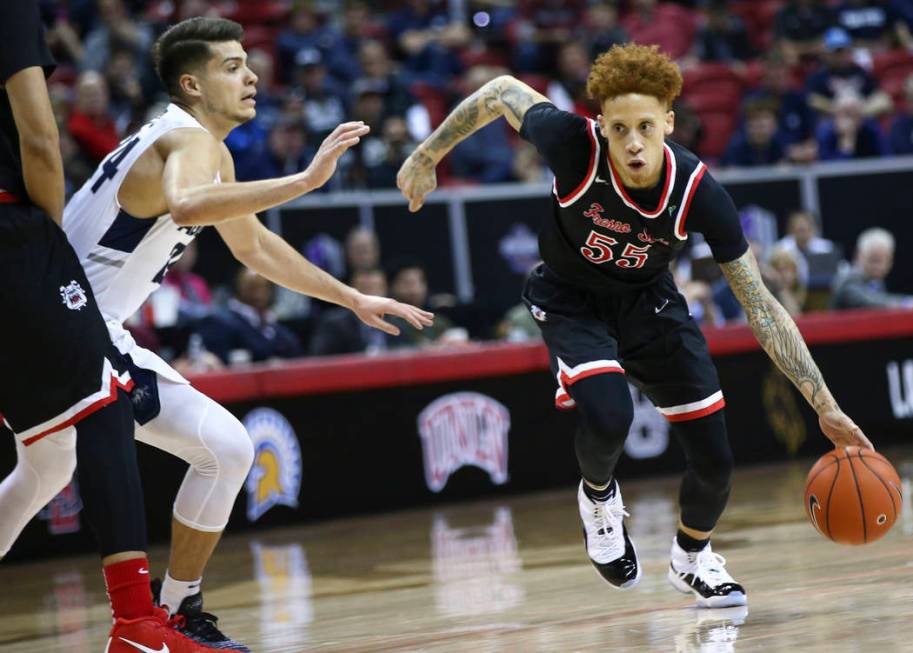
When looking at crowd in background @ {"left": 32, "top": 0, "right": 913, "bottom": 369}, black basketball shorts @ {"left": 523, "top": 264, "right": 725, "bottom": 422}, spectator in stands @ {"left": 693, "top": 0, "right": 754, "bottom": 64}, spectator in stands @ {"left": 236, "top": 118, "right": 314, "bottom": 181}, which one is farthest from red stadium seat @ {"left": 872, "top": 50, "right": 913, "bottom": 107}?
black basketball shorts @ {"left": 523, "top": 264, "right": 725, "bottom": 422}

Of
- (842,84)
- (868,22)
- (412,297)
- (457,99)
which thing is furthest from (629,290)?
(868,22)

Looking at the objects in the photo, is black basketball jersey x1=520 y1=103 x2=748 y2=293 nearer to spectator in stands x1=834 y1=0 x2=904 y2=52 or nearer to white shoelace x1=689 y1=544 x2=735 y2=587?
white shoelace x1=689 y1=544 x2=735 y2=587

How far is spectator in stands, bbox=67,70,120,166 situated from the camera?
11.4 metres

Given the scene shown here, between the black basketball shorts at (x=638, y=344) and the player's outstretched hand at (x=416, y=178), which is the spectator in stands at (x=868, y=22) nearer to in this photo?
the black basketball shorts at (x=638, y=344)

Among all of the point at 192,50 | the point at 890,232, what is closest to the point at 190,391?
the point at 192,50

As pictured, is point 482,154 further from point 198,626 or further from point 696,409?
point 198,626

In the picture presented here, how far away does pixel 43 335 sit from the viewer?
4.47 m

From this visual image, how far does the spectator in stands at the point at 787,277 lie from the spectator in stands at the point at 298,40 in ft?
16.8

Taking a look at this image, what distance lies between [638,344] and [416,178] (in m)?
1.09

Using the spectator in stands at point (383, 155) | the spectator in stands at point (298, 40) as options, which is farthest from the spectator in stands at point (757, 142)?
the spectator in stands at point (298, 40)

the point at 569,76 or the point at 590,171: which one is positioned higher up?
the point at 590,171

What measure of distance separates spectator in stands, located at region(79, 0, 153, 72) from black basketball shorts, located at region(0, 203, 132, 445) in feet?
29.5

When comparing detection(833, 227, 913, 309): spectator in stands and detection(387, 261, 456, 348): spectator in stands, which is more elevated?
detection(387, 261, 456, 348): spectator in stands

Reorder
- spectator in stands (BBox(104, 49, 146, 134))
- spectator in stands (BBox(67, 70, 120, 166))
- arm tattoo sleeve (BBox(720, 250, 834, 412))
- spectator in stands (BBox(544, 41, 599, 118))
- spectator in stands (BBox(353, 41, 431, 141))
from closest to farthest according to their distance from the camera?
arm tattoo sleeve (BBox(720, 250, 834, 412))
spectator in stands (BBox(67, 70, 120, 166))
spectator in stands (BBox(104, 49, 146, 134))
spectator in stands (BBox(353, 41, 431, 141))
spectator in stands (BBox(544, 41, 599, 118))
